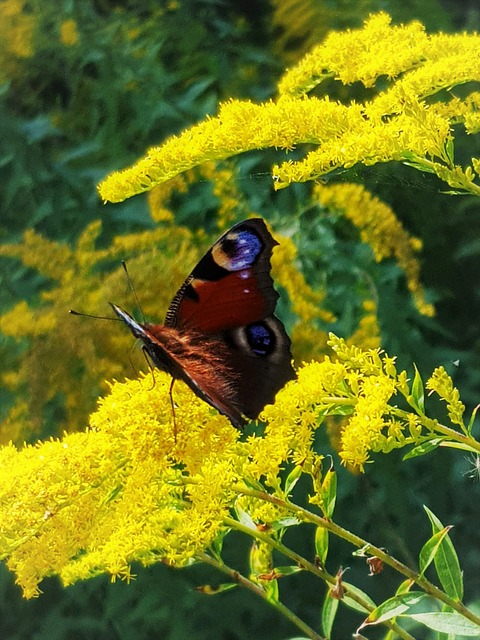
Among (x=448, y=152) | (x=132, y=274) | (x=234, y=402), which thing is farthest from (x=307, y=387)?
(x=132, y=274)

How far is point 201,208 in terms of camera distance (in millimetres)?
710

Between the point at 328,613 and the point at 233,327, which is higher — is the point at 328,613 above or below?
below

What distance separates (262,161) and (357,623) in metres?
0.45

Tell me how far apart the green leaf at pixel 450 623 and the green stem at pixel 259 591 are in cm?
14

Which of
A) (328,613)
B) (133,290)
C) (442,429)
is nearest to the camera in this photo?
(442,429)

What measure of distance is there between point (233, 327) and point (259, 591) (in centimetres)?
23

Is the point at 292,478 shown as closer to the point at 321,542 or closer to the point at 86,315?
the point at 321,542

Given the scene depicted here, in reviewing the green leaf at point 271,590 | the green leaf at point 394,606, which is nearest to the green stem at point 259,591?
the green leaf at point 271,590

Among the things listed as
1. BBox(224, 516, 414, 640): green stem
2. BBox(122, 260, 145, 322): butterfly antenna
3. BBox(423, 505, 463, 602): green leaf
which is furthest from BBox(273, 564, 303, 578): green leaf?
BBox(122, 260, 145, 322): butterfly antenna

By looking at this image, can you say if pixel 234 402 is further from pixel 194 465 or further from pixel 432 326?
pixel 432 326

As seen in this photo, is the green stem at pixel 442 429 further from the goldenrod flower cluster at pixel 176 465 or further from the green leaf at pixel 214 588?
the green leaf at pixel 214 588

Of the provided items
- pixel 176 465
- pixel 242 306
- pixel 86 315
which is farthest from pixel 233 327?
pixel 86 315

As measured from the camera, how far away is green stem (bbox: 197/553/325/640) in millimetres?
561

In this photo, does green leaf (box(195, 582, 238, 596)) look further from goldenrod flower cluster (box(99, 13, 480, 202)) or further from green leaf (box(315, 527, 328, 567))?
goldenrod flower cluster (box(99, 13, 480, 202))
